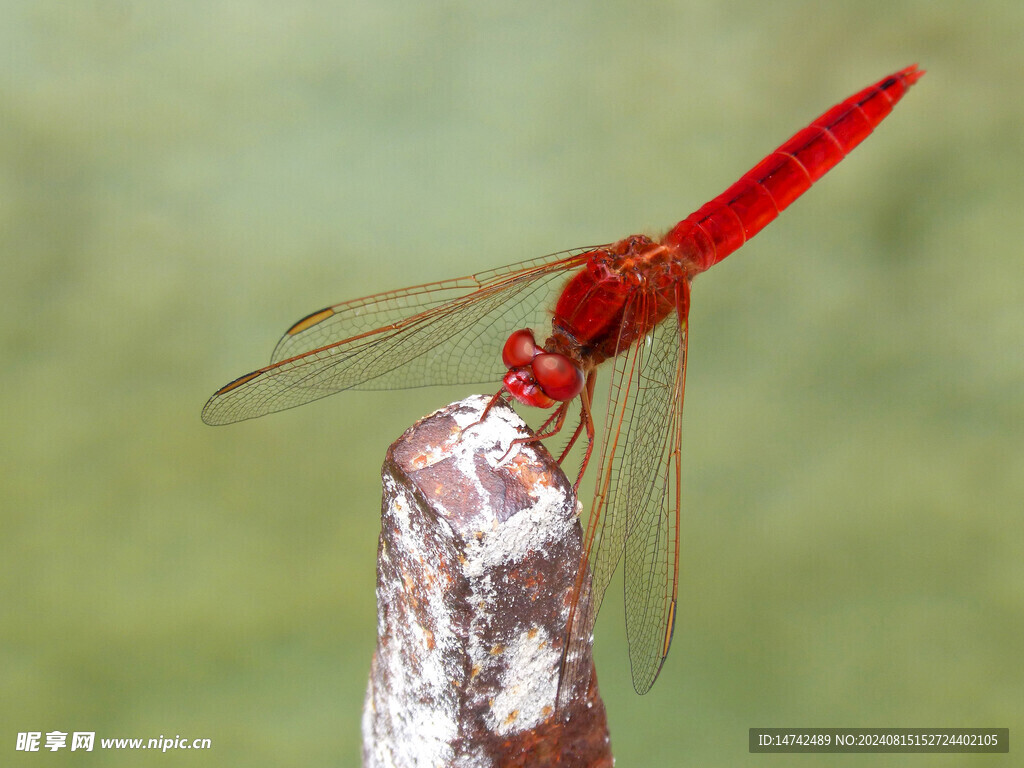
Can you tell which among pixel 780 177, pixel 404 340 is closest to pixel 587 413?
pixel 404 340

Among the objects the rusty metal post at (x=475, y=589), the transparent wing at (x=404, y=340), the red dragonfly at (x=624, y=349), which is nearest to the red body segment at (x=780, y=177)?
the red dragonfly at (x=624, y=349)

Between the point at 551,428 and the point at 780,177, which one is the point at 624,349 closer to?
the point at 551,428

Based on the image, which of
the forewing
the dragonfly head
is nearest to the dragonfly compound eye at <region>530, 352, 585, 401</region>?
the dragonfly head

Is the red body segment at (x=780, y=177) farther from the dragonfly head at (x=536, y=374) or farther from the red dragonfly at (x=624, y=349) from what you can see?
the dragonfly head at (x=536, y=374)

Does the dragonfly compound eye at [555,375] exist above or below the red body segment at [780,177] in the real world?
below

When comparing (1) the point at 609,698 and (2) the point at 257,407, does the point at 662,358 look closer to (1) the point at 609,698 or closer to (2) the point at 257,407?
(2) the point at 257,407

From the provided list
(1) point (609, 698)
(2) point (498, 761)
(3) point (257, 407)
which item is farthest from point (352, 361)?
(1) point (609, 698)
